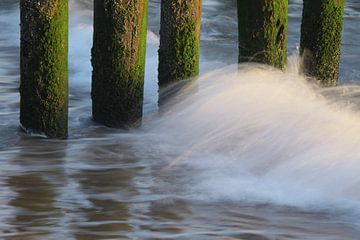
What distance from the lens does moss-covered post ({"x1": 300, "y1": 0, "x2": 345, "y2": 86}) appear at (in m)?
8.79

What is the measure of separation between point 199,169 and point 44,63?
1.44 meters

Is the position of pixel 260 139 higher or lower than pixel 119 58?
lower

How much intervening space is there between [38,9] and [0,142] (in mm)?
1294

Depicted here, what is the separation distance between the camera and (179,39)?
8.12m

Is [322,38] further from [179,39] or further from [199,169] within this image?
[199,169]

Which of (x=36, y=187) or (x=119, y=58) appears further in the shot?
(x=119, y=58)

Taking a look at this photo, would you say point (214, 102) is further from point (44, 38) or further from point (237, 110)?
point (44, 38)

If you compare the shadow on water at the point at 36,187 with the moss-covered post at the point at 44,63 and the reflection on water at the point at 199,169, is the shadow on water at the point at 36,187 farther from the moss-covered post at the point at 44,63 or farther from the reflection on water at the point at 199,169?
the moss-covered post at the point at 44,63

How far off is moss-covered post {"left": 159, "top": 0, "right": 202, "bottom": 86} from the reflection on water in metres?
0.32

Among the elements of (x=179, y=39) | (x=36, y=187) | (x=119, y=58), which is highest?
(x=179, y=39)

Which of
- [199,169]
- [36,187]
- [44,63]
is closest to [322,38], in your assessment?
[199,169]

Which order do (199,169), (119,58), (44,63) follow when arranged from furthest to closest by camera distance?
(119,58) → (44,63) → (199,169)

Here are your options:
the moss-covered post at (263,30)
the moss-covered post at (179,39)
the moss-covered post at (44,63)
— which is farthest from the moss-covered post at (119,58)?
the moss-covered post at (263,30)

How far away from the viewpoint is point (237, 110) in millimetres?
8680
